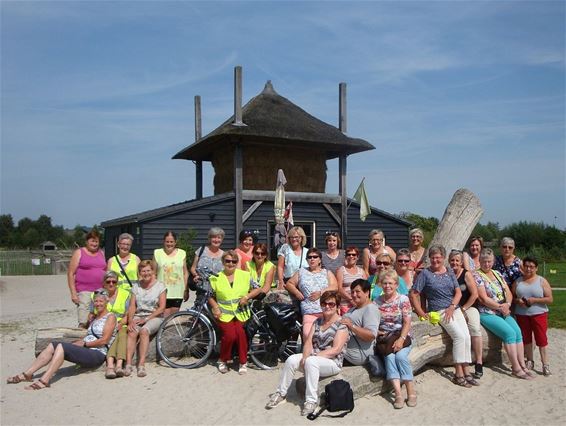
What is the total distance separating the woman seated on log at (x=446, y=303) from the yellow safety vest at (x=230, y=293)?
211 cm

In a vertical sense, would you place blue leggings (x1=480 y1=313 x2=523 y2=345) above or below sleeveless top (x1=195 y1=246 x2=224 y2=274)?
below

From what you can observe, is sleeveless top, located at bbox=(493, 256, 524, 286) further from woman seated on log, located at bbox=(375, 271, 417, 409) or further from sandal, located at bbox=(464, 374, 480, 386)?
woman seated on log, located at bbox=(375, 271, 417, 409)

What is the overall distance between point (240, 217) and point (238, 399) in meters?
10.3

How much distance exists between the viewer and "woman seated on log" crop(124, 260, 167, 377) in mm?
6746

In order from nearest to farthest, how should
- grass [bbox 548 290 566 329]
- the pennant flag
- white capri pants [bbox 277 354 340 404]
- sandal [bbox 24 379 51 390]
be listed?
white capri pants [bbox 277 354 340 404]
sandal [bbox 24 379 51 390]
grass [bbox 548 290 566 329]
the pennant flag

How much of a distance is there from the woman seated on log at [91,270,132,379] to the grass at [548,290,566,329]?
8.09 meters

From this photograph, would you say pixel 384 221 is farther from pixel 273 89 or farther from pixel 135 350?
pixel 135 350

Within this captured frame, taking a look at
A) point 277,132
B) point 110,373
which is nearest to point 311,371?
point 110,373

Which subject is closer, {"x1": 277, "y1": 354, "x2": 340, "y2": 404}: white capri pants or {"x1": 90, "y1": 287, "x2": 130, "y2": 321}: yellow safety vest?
→ {"x1": 277, "y1": 354, "x2": 340, "y2": 404}: white capri pants

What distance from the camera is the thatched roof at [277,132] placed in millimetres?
15812

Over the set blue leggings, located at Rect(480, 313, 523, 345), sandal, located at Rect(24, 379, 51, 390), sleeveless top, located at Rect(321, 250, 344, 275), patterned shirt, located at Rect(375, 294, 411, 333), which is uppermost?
sleeveless top, located at Rect(321, 250, 344, 275)

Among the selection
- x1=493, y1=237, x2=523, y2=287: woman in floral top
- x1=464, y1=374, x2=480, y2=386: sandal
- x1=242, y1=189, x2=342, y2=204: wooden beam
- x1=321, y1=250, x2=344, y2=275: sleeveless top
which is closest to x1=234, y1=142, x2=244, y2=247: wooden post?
x1=242, y1=189, x2=342, y2=204: wooden beam

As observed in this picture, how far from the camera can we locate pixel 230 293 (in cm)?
664

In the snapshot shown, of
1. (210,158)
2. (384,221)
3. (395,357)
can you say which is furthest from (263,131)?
(395,357)
